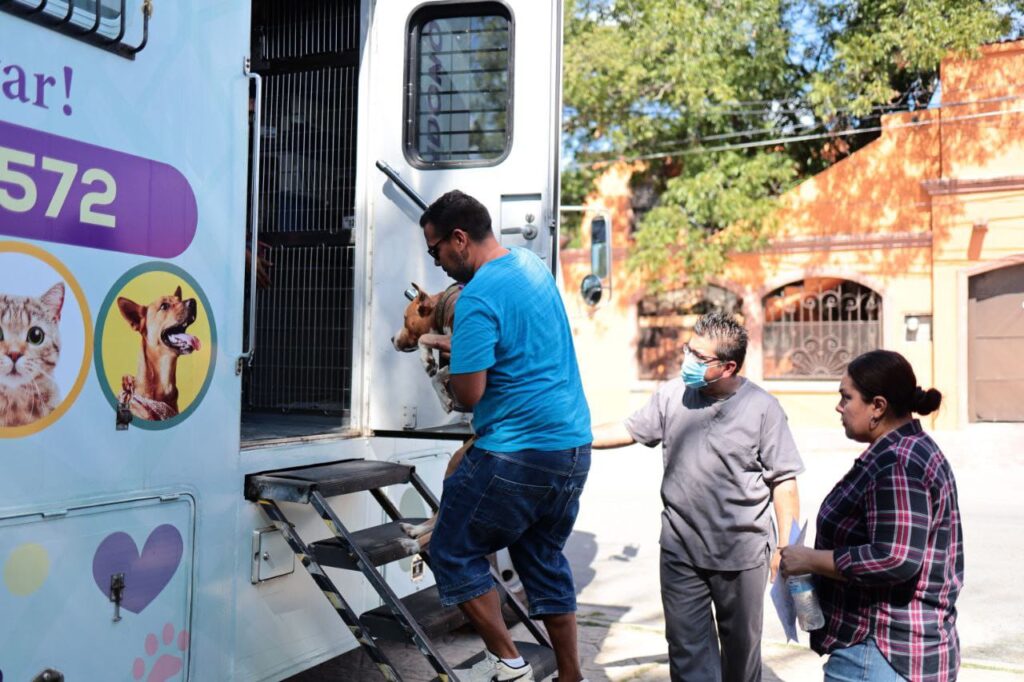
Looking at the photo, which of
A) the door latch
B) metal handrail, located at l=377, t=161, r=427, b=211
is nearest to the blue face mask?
metal handrail, located at l=377, t=161, r=427, b=211

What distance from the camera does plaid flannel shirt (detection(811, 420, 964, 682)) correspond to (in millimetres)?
2252

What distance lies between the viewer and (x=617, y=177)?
1875 cm

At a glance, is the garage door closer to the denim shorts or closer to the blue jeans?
the denim shorts

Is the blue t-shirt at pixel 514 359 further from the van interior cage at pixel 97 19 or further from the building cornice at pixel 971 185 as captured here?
the building cornice at pixel 971 185

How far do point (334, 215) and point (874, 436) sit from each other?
2864mm

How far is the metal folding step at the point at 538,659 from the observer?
10.7 feet

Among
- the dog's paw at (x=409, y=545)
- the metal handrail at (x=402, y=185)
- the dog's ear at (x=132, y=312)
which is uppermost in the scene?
the metal handrail at (x=402, y=185)

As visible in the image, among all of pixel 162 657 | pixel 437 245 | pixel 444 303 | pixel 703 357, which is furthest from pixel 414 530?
pixel 703 357

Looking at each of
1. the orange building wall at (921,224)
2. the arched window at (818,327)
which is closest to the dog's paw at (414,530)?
the orange building wall at (921,224)

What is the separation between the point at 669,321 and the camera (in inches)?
722

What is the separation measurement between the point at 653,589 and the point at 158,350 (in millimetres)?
4524

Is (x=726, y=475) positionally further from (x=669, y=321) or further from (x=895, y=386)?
(x=669, y=321)

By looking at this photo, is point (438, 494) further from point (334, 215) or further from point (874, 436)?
point (874, 436)

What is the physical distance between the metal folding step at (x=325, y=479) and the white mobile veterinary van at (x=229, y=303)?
0.04 ft
